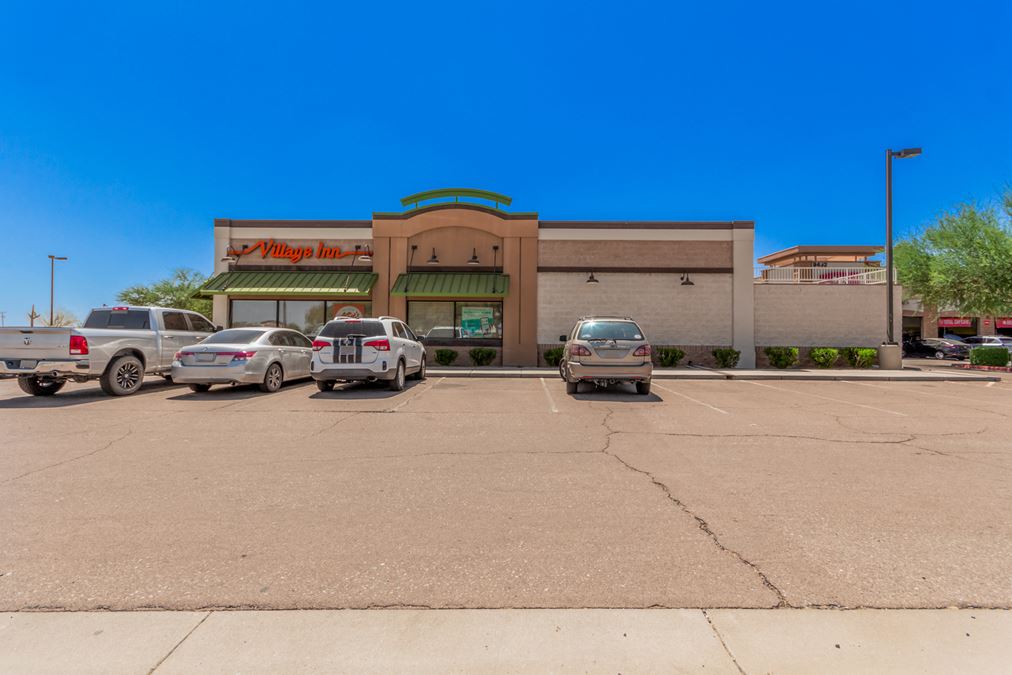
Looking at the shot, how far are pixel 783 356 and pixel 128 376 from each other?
68.7ft

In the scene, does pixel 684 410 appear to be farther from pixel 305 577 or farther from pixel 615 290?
pixel 615 290

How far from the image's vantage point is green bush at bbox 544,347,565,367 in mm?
19422

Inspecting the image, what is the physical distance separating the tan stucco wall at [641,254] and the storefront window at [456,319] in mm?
2992

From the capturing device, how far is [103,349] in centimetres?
1081

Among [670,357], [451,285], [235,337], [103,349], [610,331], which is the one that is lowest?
[670,357]

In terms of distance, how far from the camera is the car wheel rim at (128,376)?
37.0ft

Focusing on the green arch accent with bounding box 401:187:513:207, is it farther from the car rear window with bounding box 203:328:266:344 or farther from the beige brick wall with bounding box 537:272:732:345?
the car rear window with bounding box 203:328:266:344

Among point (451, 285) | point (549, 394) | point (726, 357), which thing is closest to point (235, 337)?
point (549, 394)

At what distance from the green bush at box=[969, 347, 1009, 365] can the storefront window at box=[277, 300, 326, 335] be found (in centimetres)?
2779

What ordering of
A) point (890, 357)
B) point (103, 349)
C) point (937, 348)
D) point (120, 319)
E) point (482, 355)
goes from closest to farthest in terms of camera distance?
point (103, 349), point (120, 319), point (890, 357), point (482, 355), point (937, 348)

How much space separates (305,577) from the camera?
3062 millimetres

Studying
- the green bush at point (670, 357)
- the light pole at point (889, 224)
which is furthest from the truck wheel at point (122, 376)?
the light pole at point (889, 224)

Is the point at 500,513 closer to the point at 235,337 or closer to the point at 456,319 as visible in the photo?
the point at 235,337

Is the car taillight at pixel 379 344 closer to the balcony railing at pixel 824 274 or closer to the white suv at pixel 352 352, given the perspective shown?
the white suv at pixel 352 352
